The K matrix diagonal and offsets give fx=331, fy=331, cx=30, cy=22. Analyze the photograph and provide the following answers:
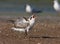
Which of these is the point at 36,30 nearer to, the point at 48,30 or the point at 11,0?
the point at 48,30

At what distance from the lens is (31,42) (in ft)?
33.7

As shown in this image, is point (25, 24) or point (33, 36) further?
point (33, 36)

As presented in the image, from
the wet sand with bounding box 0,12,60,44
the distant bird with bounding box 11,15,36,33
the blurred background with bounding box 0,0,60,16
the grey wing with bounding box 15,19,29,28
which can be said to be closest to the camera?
the wet sand with bounding box 0,12,60,44

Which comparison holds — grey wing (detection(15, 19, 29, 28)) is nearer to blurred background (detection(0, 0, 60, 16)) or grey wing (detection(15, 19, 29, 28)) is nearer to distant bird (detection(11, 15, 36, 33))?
distant bird (detection(11, 15, 36, 33))

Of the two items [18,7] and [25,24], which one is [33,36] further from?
[18,7]

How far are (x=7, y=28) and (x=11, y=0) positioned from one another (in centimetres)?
1187

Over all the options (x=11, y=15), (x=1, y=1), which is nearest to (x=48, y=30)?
(x=11, y=15)

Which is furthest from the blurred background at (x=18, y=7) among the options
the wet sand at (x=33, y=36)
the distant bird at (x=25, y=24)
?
the distant bird at (x=25, y=24)

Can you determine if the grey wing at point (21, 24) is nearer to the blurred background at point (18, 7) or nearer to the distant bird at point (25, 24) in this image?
the distant bird at point (25, 24)

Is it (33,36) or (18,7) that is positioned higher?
(18,7)

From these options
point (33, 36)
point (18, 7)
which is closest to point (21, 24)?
point (33, 36)

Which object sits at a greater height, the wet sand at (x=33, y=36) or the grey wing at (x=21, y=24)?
the grey wing at (x=21, y=24)

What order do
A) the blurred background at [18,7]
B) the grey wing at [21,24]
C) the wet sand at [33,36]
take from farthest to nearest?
the blurred background at [18,7] → the grey wing at [21,24] → the wet sand at [33,36]

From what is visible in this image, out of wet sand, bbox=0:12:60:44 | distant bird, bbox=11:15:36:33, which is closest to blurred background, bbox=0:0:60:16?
wet sand, bbox=0:12:60:44
